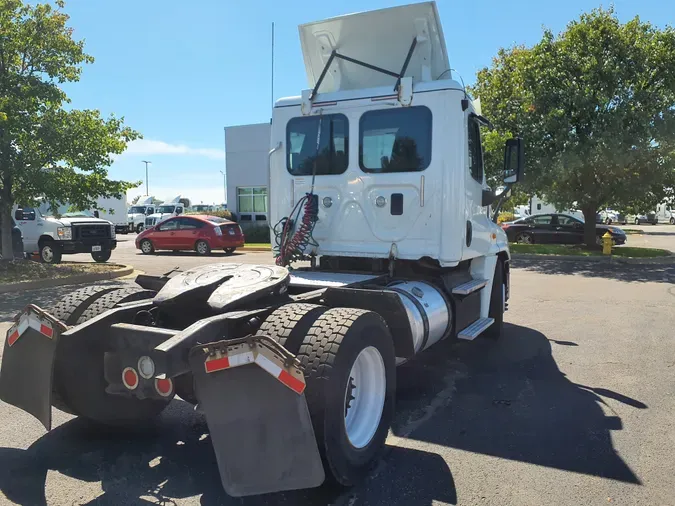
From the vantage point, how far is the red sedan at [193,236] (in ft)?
63.6

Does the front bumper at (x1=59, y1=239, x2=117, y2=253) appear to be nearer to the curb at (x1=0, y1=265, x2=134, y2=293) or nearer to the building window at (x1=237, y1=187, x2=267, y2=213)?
the curb at (x1=0, y1=265, x2=134, y2=293)

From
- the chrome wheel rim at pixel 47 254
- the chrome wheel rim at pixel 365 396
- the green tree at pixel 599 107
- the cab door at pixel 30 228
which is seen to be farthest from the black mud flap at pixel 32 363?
the green tree at pixel 599 107

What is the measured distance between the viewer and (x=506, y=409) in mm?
4559

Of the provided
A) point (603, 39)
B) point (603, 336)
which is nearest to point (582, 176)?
point (603, 39)

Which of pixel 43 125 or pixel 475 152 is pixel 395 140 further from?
pixel 43 125

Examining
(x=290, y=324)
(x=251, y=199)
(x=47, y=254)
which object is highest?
(x=251, y=199)

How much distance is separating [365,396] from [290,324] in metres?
0.85

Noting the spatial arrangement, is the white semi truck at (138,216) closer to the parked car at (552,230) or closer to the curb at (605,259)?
the parked car at (552,230)

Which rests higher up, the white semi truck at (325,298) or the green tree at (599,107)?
the green tree at (599,107)

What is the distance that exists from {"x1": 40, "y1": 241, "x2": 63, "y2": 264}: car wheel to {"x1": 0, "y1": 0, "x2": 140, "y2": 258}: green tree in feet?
8.31

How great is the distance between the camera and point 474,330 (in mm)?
5363

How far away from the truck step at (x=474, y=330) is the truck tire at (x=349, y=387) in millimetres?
1567

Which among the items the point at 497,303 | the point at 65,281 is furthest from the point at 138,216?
the point at 497,303

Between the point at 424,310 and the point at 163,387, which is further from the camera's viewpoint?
the point at 424,310
